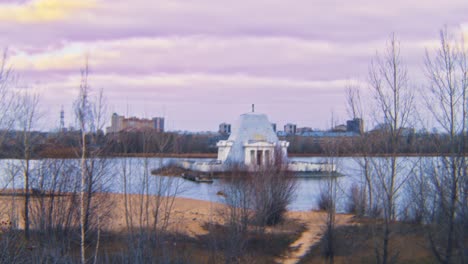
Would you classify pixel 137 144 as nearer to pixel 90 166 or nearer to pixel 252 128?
pixel 90 166

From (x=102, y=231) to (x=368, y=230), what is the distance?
8589 millimetres

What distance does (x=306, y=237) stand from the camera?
20.7m

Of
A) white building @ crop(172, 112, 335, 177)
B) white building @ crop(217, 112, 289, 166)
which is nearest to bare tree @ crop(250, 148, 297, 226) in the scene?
white building @ crop(172, 112, 335, 177)

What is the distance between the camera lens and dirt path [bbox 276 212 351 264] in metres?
17.4

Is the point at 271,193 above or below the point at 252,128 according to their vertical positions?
below

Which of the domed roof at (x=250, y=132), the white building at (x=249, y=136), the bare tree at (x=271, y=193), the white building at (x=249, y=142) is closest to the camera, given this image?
the bare tree at (x=271, y=193)

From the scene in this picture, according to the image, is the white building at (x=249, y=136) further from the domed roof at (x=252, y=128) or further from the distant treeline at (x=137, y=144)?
the distant treeline at (x=137, y=144)

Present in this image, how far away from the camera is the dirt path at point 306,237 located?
57.0ft

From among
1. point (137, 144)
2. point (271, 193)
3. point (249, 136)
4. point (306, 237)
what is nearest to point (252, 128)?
point (249, 136)

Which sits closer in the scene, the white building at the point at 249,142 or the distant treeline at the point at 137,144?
the distant treeline at the point at 137,144

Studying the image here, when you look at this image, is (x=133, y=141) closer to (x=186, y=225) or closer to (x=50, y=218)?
(x=186, y=225)

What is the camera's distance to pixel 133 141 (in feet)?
73.8

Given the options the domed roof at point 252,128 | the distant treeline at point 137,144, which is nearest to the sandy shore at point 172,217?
the distant treeline at point 137,144

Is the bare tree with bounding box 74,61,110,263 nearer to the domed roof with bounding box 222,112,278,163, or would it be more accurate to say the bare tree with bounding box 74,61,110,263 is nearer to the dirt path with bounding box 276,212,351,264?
the dirt path with bounding box 276,212,351,264
